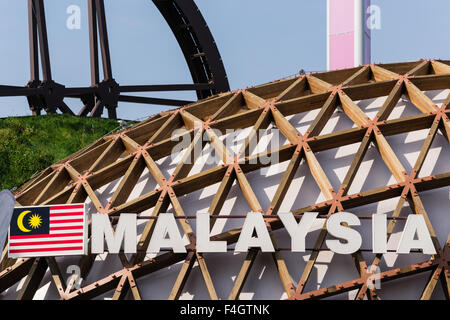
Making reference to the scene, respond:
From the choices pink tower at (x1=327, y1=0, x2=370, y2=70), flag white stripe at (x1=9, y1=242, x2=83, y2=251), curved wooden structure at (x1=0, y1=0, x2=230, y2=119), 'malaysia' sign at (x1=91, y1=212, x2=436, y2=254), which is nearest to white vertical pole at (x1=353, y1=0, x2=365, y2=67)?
pink tower at (x1=327, y1=0, x2=370, y2=70)

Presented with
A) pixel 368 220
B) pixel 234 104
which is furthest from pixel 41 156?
pixel 368 220

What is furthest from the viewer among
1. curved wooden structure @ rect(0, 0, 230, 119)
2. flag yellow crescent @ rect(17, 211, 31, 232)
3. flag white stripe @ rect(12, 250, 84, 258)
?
curved wooden structure @ rect(0, 0, 230, 119)

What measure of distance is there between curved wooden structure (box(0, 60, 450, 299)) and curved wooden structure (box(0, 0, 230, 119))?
28.5m

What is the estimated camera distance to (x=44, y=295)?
22.1 metres

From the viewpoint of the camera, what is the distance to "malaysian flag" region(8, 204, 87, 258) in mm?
21156

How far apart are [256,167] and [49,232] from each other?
681cm

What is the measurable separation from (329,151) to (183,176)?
192 inches

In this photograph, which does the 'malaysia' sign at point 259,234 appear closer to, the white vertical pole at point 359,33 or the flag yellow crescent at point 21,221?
the flag yellow crescent at point 21,221

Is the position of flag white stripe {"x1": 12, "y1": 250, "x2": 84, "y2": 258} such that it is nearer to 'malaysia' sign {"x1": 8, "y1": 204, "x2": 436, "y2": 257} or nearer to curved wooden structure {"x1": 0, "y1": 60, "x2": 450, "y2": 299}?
'malaysia' sign {"x1": 8, "y1": 204, "x2": 436, "y2": 257}

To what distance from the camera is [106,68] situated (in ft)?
198

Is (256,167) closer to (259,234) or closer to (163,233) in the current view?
(259,234)
